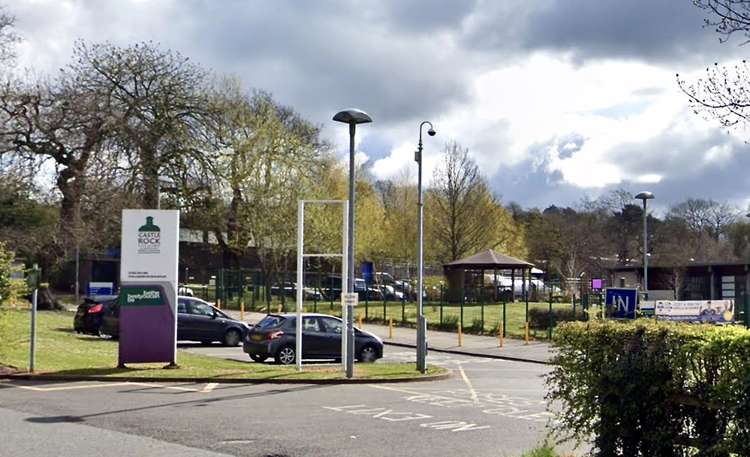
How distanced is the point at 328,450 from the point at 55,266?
29483 mm

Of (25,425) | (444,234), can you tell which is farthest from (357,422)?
(444,234)

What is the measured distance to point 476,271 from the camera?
54969 mm

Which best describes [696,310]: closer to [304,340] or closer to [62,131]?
[304,340]

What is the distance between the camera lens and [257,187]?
161 feet

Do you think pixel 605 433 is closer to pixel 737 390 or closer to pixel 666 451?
pixel 666 451

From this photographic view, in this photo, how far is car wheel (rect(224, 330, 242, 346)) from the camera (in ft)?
92.5

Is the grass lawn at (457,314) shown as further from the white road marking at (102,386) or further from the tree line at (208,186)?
the white road marking at (102,386)

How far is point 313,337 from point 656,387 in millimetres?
16831

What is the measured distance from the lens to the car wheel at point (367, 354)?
2448 centimetres

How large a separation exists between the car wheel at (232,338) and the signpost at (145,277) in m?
8.68

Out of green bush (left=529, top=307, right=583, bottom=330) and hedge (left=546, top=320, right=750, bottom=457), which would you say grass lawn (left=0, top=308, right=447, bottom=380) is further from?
green bush (left=529, top=307, right=583, bottom=330)

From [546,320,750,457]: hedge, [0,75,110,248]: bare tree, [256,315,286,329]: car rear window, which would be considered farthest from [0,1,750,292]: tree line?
[546,320,750,457]: hedge

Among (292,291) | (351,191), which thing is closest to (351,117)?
(351,191)

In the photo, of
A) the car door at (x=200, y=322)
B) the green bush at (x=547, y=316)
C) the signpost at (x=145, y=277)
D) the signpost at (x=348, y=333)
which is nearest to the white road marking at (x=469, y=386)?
the signpost at (x=348, y=333)
